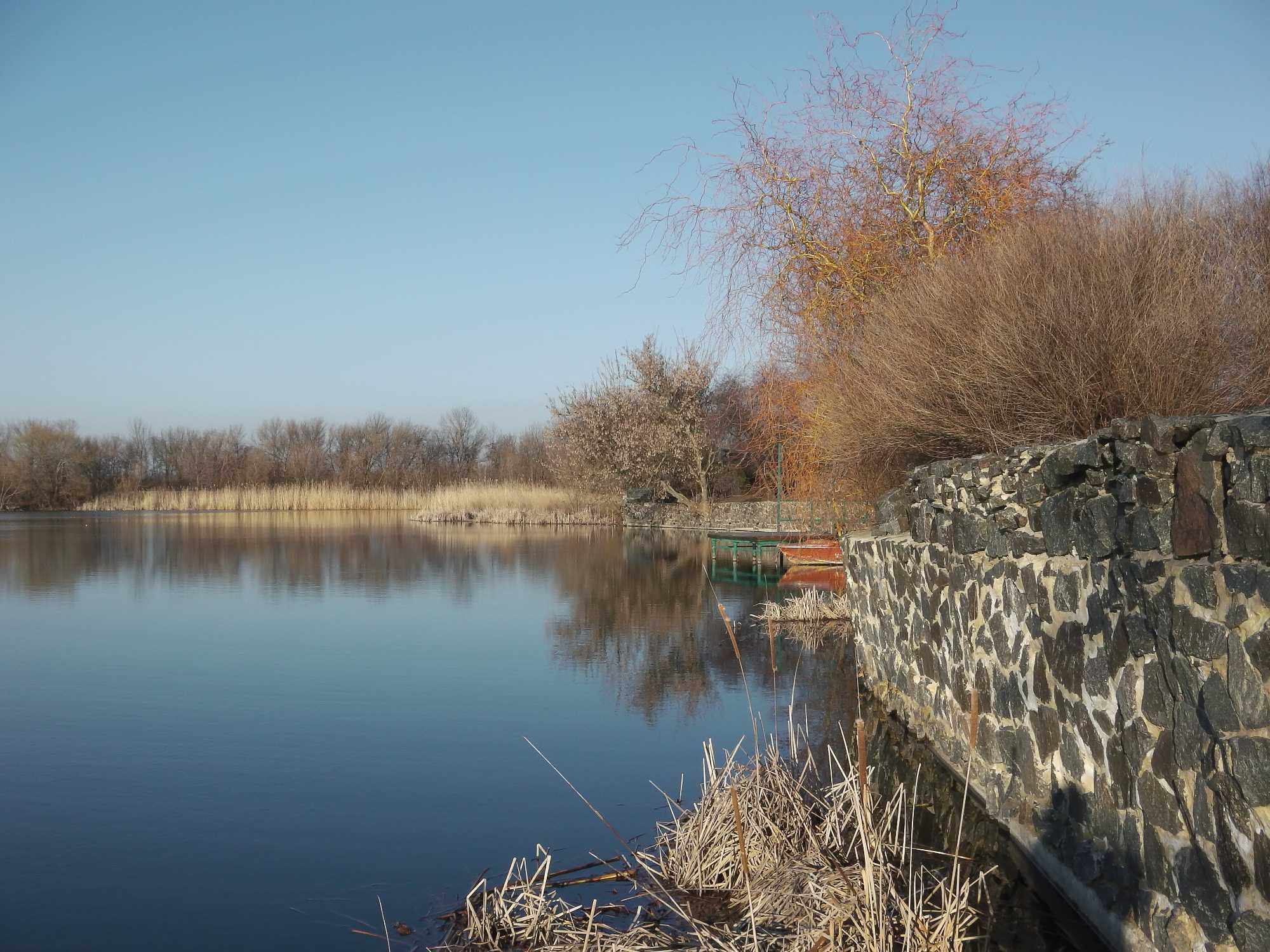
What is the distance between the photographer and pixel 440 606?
15.1 metres

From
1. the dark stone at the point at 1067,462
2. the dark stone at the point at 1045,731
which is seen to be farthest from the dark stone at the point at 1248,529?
the dark stone at the point at 1045,731

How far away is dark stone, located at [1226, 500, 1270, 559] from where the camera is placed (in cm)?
272

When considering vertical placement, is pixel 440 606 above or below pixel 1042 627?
below

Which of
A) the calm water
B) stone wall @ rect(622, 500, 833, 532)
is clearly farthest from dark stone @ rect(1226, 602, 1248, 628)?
stone wall @ rect(622, 500, 833, 532)

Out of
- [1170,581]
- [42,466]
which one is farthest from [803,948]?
[42,466]

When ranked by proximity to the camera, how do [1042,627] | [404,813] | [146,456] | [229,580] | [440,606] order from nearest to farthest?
1. [1042,627]
2. [404,813]
3. [440,606]
4. [229,580]
5. [146,456]

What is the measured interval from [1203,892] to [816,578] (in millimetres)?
14012

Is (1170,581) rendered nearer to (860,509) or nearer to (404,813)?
(404,813)

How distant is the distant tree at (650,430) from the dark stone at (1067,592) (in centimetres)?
3033

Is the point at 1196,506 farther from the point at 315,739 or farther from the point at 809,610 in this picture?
the point at 809,610

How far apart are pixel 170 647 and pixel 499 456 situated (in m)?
53.6

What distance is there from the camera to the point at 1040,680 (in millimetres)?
4688

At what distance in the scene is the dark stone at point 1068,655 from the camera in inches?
164

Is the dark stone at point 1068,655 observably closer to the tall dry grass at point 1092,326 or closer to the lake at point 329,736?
the lake at point 329,736
